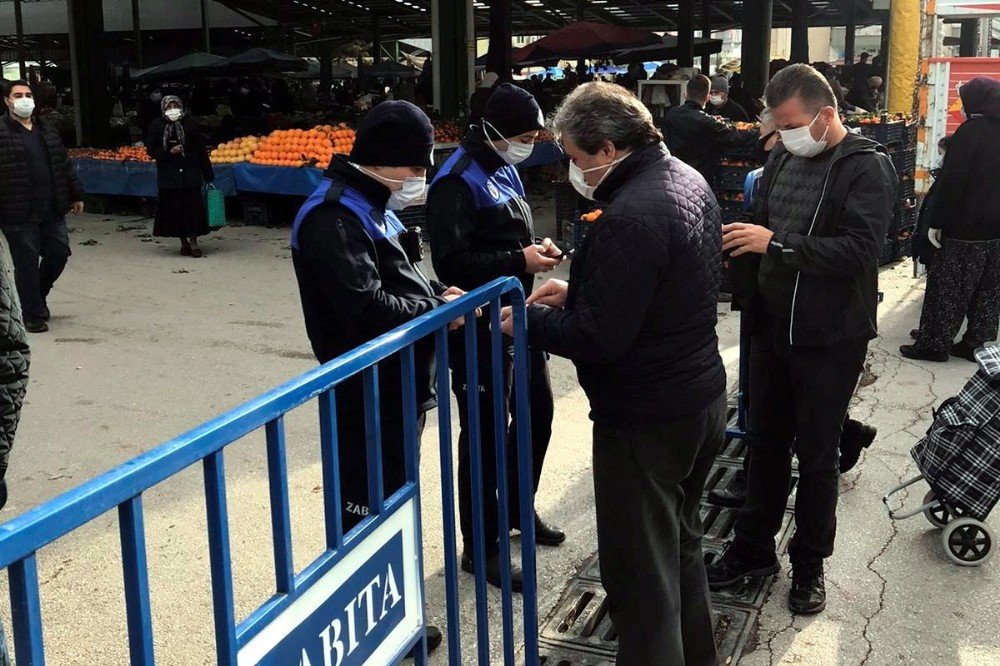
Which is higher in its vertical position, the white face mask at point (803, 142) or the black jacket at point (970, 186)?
the white face mask at point (803, 142)

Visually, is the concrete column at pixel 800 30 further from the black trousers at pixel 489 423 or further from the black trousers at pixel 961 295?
the black trousers at pixel 489 423

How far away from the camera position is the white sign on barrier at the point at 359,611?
1808 millimetres

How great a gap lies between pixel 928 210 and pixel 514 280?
5.24 meters

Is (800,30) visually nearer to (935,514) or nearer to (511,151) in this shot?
(935,514)

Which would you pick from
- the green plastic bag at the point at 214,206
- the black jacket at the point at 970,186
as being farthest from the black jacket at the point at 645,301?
A: the green plastic bag at the point at 214,206

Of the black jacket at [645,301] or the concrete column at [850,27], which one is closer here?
the black jacket at [645,301]

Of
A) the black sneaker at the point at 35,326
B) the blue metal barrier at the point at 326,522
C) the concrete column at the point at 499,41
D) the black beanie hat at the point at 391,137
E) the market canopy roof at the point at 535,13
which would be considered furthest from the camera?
the market canopy roof at the point at 535,13

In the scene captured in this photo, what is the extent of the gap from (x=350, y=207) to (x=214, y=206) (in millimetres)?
9141

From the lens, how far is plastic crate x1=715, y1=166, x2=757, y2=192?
28.9 feet

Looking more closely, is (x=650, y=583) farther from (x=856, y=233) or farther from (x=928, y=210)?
(x=928, y=210)

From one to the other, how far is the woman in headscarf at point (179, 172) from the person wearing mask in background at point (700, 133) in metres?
5.27

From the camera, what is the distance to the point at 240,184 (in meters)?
13.4

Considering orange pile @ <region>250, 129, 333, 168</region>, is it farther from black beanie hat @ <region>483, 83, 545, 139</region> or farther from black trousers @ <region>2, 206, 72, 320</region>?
black beanie hat @ <region>483, 83, 545, 139</region>

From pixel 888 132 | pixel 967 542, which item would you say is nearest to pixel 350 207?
pixel 967 542
